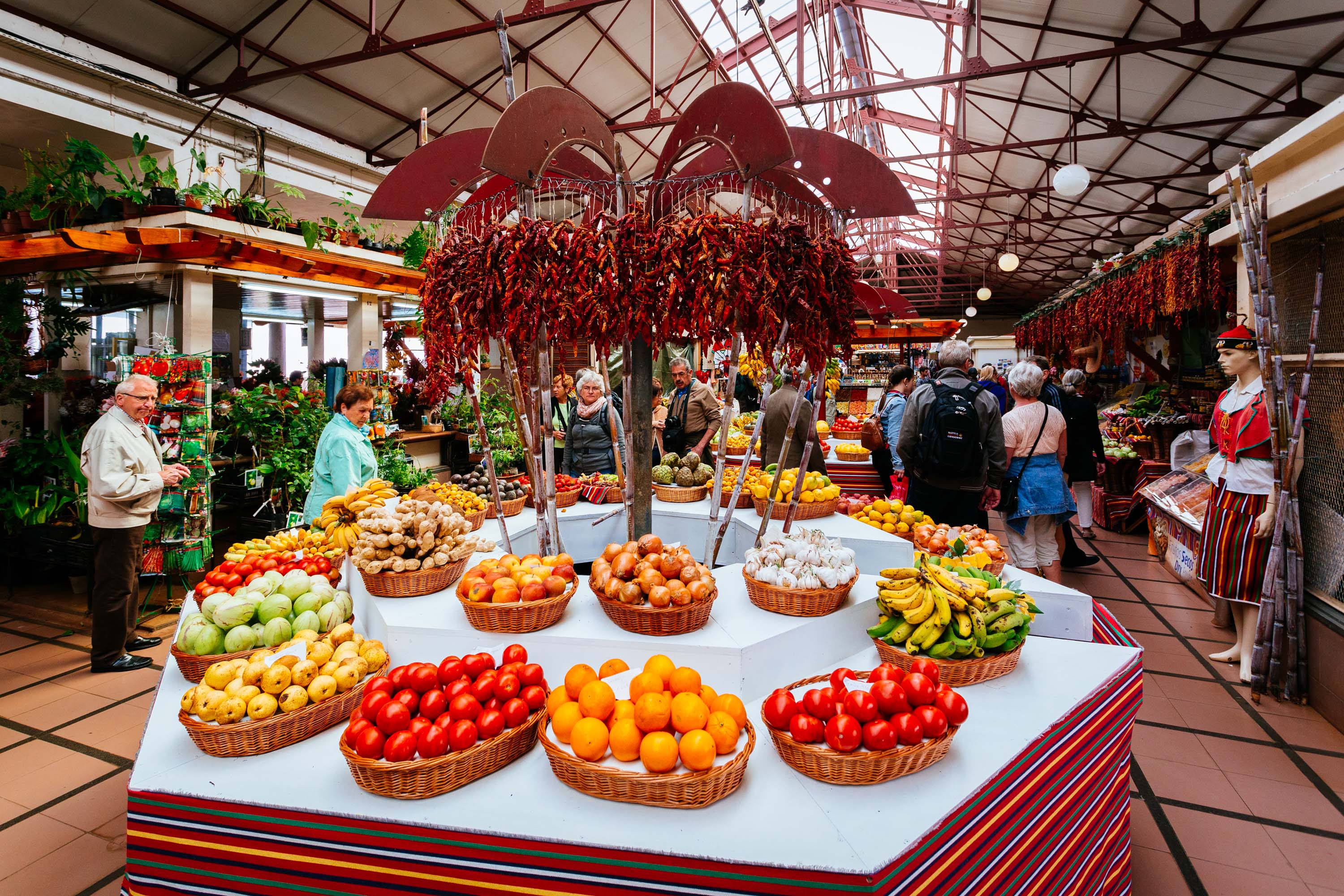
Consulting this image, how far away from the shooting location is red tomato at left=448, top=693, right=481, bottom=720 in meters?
1.70

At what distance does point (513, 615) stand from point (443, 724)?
0.55 m

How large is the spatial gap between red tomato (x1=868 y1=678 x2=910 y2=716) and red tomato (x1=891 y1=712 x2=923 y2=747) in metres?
0.04

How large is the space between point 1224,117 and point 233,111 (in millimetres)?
12617

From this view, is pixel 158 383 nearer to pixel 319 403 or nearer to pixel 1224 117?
pixel 319 403

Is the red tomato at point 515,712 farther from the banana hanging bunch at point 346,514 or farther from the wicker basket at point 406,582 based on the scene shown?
the banana hanging bunch at point 346,514

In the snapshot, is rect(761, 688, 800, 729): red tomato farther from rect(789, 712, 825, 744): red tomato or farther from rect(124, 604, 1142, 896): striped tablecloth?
rect(124, 604, 1142, 896): striped tablecloth

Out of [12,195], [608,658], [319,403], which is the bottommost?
[608,658]

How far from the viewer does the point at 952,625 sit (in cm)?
219

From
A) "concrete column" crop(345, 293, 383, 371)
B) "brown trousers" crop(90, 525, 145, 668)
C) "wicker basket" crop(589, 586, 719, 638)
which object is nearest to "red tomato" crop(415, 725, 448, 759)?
"wicker basket" crop(589, 586, 719, 638)

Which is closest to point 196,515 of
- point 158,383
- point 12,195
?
point 158,383

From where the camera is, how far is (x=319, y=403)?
6574 mm

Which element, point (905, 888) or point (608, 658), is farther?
point (608, 658)

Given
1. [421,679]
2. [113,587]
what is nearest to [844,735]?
[421,679]

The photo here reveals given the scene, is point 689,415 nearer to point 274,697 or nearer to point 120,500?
point 120,500
